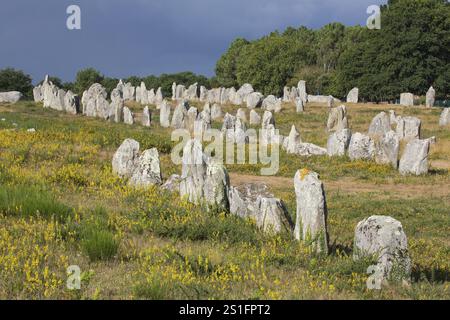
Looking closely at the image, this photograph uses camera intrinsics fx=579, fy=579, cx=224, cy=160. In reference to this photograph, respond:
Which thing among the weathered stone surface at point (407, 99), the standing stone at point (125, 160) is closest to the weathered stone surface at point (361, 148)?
the standing stone at point (125, 160)

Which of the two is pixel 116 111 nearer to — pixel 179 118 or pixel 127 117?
pixel 127 117

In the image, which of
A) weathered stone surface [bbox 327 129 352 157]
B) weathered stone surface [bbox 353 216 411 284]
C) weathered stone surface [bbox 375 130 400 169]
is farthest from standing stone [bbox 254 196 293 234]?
weathered stone surface [bbox 327 129 352 157]

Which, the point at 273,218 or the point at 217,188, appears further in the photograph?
the point at 217,188

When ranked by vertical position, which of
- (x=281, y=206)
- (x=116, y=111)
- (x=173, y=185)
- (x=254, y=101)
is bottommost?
(x=173, y=185)

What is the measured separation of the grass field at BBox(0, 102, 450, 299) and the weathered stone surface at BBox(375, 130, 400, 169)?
608cm

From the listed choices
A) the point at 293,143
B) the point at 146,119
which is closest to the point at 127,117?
the point at 146,119

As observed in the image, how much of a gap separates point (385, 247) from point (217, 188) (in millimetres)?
5488

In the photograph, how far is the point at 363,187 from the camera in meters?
22.9

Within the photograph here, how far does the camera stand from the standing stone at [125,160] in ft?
63.1

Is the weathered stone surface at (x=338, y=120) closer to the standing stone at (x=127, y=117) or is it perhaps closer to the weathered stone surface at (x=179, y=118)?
the weathered stone surface at (x=179, y=118)

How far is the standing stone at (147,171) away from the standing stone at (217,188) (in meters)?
3.42

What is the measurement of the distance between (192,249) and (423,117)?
41.0 meters

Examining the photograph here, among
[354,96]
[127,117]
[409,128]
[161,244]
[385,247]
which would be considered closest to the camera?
[385,247]
